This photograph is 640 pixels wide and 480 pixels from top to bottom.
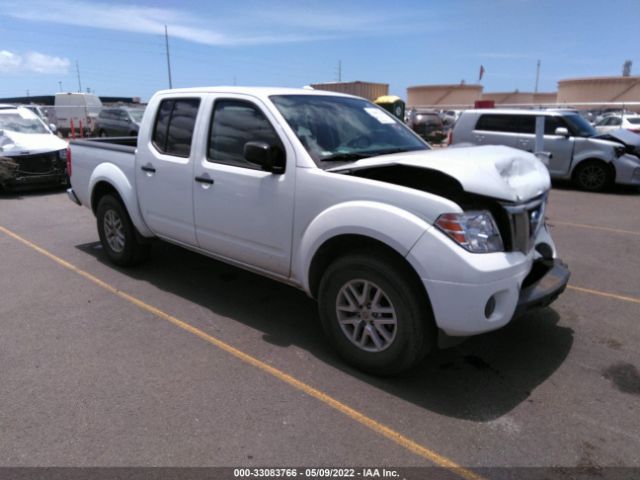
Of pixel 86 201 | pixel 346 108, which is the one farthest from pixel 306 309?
pixel 86 201

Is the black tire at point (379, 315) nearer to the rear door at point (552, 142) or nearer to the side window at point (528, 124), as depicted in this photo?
the rear door at point (552, 142)

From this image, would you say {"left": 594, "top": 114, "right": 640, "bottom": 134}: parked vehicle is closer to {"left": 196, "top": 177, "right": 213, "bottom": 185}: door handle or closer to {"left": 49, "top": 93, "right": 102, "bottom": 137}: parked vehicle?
{"left": 196, "top": 177, "right": 213, "bottom": 185}: door handle

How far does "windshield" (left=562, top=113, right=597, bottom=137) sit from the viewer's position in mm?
11406

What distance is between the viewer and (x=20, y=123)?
11656 millimetres

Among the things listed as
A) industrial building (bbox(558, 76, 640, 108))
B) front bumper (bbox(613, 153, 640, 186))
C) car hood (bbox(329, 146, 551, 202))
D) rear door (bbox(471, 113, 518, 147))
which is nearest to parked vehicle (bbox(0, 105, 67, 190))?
car hood (bbox(329, 146, 551, 202))

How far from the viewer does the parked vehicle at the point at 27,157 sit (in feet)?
33.6

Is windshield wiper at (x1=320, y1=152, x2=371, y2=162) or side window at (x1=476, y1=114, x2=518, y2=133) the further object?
side window at (x1=476, y1=114, x2=518, y2=133)

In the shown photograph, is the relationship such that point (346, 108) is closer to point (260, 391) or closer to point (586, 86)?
point (260, 391)

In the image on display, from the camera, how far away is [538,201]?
3438 mm

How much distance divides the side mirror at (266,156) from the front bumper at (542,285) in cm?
189

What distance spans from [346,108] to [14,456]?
3.43 metres

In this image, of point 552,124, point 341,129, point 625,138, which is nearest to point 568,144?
point 552,124

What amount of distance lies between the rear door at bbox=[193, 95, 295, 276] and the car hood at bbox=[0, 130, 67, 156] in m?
7.95

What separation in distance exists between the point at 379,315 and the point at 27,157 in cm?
990
